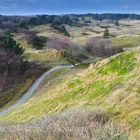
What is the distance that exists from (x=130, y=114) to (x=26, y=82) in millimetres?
54280

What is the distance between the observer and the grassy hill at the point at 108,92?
23438 millimetres

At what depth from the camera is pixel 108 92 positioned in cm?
3025

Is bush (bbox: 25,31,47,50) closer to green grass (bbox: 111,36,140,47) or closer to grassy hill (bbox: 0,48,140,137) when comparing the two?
green grass (bbox: 111,36,140,47)

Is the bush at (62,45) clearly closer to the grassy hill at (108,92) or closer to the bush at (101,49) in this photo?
the bush at (101,49)

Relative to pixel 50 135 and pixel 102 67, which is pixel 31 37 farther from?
pixel 50 135

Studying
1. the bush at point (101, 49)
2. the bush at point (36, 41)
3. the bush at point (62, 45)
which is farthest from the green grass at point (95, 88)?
the bush at point (36, 41)

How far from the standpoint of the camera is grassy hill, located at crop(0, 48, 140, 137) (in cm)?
2344

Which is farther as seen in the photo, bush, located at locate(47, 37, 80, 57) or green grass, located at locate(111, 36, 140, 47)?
green grass, located at locate(111, 36, 140, 47)

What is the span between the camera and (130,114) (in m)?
21.4

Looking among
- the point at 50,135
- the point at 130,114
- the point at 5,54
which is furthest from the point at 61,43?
the point at 50,135

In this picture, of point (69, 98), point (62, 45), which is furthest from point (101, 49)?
point (69, 98)

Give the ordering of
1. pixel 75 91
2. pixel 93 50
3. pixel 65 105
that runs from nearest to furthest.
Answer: pixel 65 105 < pixel 75 91 < pixel 93 50

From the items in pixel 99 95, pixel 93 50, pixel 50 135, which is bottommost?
pixel 93 50

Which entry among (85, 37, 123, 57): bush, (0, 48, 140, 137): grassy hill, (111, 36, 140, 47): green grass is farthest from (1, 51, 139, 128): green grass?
(111, 36, 140, 47): green grass
